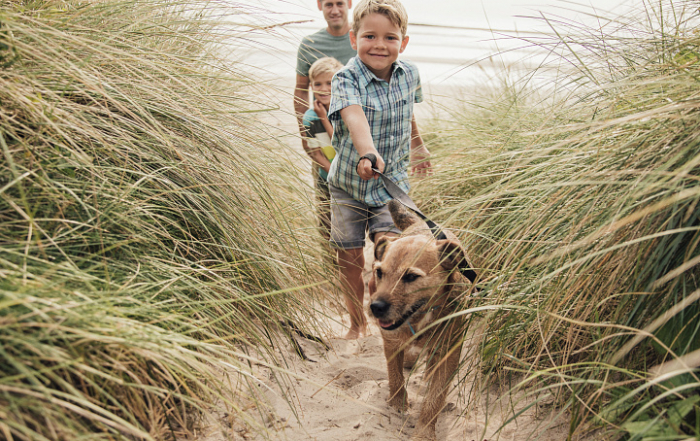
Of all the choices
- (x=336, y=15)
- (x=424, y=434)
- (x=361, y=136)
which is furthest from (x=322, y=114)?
(x=424, y=434)

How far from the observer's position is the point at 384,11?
12.0 feet

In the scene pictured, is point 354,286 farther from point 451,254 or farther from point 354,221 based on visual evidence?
point 451,254

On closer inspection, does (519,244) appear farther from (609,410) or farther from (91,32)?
(91,32)

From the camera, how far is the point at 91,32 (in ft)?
8.27

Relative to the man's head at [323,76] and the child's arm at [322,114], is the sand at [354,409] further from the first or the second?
the man's head at [323,76]

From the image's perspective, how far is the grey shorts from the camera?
12.7ft

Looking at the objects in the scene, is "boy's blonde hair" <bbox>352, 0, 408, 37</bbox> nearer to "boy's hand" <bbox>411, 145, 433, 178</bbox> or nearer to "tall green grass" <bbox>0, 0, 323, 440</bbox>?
"boy's hand" <bbox>411, 145, 433, 178</bbox>

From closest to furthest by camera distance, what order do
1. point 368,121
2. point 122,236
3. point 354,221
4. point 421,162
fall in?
point 122,236 → point 368,121 → point 354,221 → point 421,162

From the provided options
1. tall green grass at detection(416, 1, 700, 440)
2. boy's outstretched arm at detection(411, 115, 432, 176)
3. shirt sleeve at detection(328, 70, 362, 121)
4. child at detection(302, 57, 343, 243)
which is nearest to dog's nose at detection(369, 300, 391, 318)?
tall green grass at detection(416, 1, 700, 440)

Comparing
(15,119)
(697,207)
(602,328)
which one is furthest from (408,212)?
(15,119)

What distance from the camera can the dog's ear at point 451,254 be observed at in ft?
8.95

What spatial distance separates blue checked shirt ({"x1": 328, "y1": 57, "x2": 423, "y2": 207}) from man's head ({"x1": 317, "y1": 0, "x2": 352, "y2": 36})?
1339 millimetres

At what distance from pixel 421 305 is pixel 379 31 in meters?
1.99

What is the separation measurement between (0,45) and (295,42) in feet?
6.68
